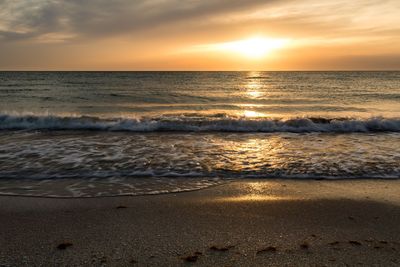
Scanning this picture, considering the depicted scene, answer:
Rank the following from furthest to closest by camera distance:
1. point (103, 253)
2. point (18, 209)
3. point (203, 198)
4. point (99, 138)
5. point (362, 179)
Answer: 1. point (99, 138)
2. point (362, 179)
3. point (203, 198)
4. point (18, 209)
5. point (103, 253)

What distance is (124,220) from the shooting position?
4.91 m

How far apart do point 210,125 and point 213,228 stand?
34.3 feet

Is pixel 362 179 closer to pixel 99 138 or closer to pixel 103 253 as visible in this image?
pixel 103 253

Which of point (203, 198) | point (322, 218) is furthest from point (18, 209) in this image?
point (322, 218)

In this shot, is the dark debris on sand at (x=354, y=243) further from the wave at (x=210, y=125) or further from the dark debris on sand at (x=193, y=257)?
the wave at (x=210, y=125)

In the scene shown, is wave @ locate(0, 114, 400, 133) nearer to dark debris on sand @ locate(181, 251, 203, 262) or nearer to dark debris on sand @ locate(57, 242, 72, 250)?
dark debris on sand @ locate(57, 242, 72, 250)

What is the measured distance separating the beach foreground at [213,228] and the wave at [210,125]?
8170 millimetres

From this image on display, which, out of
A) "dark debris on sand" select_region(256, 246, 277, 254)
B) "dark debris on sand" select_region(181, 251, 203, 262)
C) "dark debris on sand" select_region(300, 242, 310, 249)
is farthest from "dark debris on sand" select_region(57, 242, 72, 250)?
"dark debris on sand" select_region(300, 242, 310, 249)

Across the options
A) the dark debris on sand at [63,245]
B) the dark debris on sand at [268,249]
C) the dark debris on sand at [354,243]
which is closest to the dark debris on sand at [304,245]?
the dark debris on sand at [268,249]

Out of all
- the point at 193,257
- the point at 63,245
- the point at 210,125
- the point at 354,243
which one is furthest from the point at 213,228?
the point at 210,125

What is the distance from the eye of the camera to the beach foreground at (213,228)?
3.79 meters

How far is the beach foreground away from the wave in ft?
26.8

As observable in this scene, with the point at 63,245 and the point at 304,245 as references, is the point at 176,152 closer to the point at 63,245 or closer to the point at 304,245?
the point at 63,245

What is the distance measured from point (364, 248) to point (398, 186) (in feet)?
10.7
